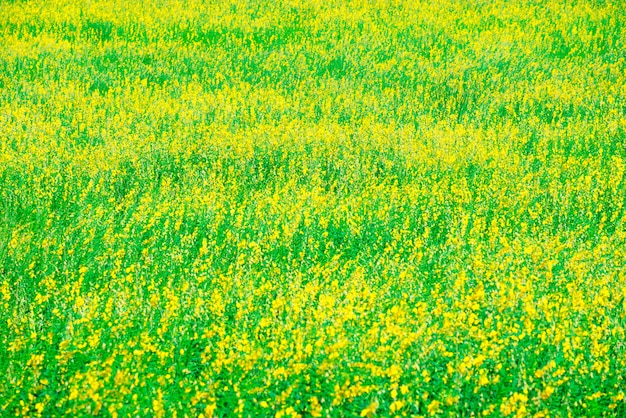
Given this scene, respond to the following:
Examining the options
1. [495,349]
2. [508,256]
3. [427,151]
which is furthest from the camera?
[427,151]

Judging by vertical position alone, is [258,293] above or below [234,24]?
below

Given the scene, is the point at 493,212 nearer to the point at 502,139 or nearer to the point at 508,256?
the point at 508,256

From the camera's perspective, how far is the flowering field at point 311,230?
2496mm

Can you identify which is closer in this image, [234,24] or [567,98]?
[567,98]

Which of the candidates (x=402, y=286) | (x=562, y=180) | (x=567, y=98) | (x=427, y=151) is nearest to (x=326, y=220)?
(x=402, y=286)

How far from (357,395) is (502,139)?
11.4ft

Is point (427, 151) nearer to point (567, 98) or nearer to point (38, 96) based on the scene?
point (567, 98)

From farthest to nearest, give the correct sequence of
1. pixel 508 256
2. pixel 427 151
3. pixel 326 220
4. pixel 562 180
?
pixel 427 151 → pixel 562 180 → pixel 326 220 → pixel 508 256

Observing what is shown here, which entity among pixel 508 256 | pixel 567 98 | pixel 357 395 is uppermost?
pixel 567 98

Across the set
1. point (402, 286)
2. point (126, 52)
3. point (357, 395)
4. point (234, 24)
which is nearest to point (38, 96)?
point (126, 52)

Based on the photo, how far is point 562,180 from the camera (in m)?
4.48

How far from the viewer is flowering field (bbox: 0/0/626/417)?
250 centimetres

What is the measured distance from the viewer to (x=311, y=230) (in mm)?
3723

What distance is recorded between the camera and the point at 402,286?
10.3ft
